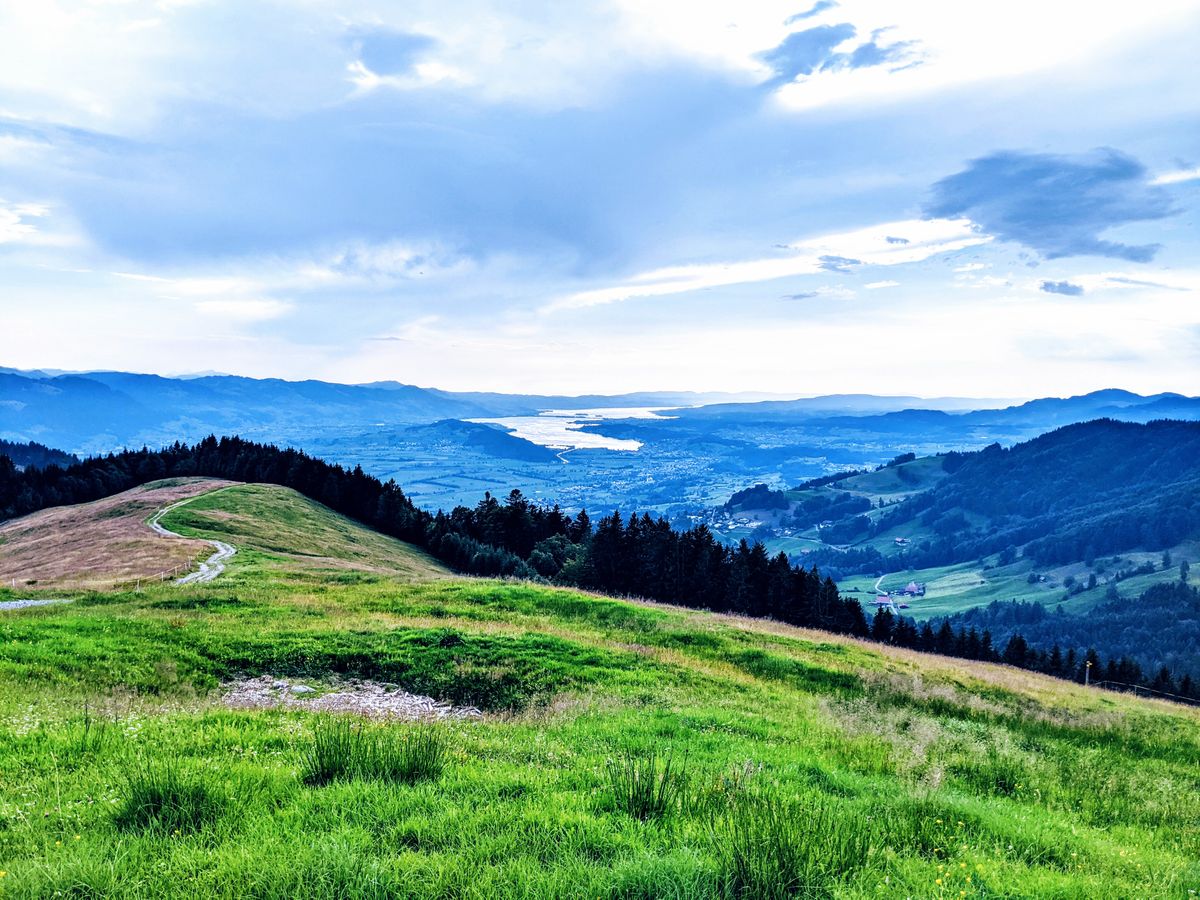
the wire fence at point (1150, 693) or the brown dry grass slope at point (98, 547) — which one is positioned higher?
the brown dry grass slope at point (98, 547)

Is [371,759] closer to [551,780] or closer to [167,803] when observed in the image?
[167,803]

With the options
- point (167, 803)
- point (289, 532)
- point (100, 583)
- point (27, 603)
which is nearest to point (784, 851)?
point (167, 803)

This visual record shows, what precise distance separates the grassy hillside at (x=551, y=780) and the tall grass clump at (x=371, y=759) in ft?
0.13

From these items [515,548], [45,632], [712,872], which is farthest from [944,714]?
[515,548]

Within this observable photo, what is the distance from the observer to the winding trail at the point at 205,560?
37.2 metres

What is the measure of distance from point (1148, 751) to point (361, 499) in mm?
102757

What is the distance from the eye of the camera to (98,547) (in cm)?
5134

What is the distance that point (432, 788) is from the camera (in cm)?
702

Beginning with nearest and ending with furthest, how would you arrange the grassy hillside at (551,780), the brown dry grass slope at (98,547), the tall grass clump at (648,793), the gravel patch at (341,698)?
the grassy hillside at (551,780) < the tall grass clump at (648,793) < the gravel patch at (341,698) < the brown dry grass slope at (98,547)

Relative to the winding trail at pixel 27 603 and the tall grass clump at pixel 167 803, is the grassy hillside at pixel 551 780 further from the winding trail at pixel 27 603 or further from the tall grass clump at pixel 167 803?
the winding trail at pixel 27 603

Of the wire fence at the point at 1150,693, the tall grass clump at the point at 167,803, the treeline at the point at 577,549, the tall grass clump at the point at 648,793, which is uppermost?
the tall grass clump at the point at 167,803

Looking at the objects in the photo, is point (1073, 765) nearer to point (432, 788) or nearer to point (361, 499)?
point (432, 788)

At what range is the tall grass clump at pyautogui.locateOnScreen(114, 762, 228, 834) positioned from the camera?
6.10 m

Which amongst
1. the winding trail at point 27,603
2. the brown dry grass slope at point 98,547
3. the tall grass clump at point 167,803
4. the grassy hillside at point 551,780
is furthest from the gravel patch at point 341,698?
the brown dry grass slope at point 98,547
